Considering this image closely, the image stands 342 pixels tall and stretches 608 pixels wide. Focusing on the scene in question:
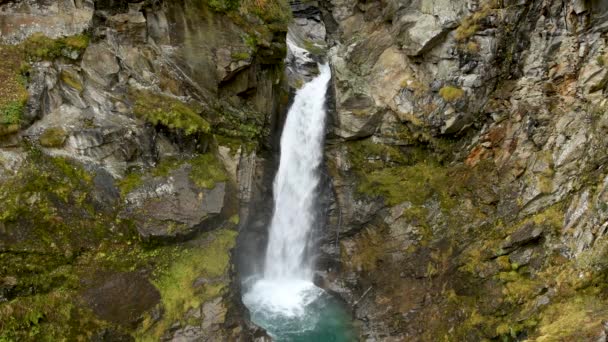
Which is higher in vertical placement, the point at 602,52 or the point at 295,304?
the point at 602,52

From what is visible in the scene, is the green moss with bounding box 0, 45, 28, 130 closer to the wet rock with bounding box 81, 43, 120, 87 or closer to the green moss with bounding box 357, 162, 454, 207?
the wet rock with bounding box 81, 43, 120, 87

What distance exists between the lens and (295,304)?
14359mm

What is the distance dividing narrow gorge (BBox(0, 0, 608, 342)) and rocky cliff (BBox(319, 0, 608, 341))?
2.6 inches

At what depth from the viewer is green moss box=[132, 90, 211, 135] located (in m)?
11.6

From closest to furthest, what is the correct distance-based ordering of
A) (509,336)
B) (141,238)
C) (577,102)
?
1. (509,336)
2. (141,238)
3. (577,102)

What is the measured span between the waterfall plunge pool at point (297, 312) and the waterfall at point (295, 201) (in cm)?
19

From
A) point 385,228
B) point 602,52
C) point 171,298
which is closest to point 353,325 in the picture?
point 385,228

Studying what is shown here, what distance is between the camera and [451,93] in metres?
14.2

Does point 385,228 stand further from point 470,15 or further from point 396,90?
point 470,15

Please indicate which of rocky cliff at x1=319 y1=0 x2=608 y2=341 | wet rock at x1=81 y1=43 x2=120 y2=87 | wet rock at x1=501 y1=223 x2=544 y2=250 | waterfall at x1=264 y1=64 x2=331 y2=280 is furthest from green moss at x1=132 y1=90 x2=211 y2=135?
wet rock at x1=501 y1=223 x2=544 y2=250

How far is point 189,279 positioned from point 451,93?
10914mm

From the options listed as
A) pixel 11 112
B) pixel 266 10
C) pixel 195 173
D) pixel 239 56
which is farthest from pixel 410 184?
pixel 11 112

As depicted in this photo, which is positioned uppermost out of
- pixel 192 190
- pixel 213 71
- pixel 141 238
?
pixel 213 71

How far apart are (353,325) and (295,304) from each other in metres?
Result: 2.22
